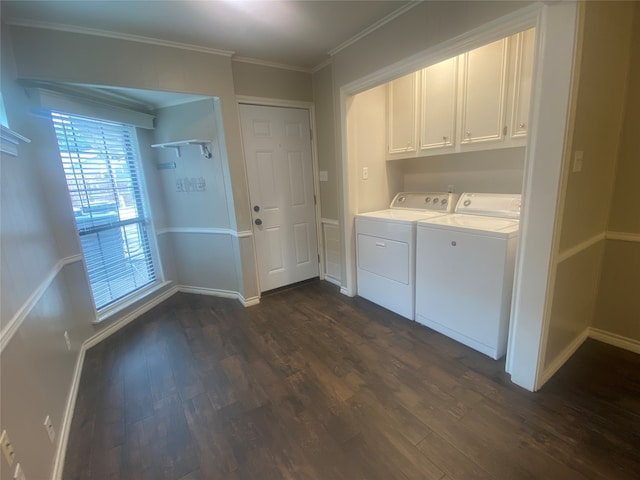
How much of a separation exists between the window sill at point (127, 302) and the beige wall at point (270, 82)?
88.8 inches

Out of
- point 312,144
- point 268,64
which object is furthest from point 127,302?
point 268,64

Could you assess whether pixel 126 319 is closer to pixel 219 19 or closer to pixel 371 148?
pixel 219 19

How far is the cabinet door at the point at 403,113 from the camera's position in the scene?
8.93 ft

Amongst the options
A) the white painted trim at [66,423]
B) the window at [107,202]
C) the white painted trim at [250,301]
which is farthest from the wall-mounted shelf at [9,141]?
the white painted trim at [250,301]

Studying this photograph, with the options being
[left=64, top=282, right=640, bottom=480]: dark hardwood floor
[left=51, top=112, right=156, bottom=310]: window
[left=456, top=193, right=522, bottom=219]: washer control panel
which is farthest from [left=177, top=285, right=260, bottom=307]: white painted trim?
[left=456, top=193, right=522, bottom=219]: washer control panel

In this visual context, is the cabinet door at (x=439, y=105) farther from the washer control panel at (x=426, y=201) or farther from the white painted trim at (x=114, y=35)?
the white painted trim at (x=114, y=35)

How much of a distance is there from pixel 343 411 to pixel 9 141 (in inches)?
95.8

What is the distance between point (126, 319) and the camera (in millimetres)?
2859

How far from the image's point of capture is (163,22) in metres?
2.11

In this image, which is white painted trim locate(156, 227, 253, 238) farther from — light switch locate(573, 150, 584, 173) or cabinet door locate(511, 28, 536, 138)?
light switch locate(573, 150, 584, 173)

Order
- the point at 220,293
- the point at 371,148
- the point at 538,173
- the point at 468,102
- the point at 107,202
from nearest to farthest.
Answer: the point at 538,173, the point at 468,102, the point at 107,202, the point at 371,148, the point at 220,293

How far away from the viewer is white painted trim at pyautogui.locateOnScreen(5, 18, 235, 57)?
6.52ft

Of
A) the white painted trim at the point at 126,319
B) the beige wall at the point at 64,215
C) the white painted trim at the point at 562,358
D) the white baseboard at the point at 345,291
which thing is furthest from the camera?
the white baseboard at the point at 345,291

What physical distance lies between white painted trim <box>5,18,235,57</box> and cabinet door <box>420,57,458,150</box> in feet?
5.99
